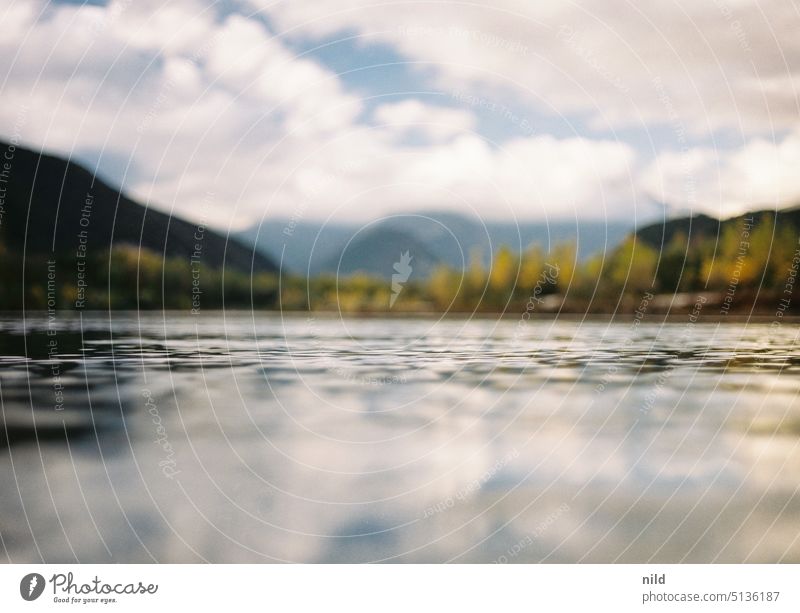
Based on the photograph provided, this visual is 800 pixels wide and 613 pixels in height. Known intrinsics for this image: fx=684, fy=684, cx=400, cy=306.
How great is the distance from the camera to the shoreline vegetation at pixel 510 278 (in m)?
11.5

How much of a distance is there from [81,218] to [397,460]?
688 cm

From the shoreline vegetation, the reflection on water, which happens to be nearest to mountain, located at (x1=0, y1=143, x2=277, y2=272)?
the shoreline vegetation

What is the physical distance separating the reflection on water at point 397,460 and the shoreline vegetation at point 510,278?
1.78 m

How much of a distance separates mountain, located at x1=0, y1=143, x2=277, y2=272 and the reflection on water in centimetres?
221

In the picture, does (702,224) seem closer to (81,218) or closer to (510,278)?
(510,278)

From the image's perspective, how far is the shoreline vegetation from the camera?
1153cm

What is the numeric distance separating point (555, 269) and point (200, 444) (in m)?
14.7

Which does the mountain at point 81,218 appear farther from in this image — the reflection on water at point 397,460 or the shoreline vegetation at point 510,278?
the reflection on water at point 397,460
